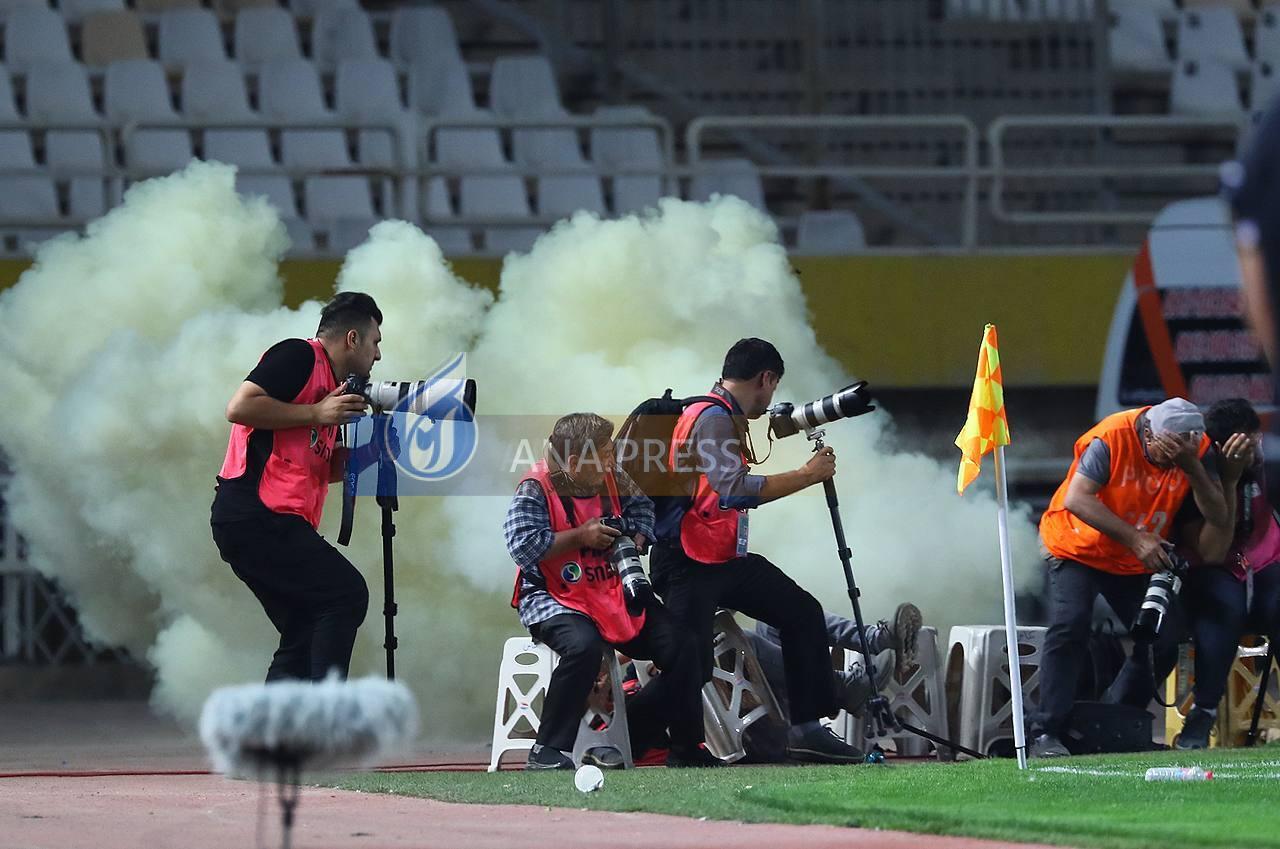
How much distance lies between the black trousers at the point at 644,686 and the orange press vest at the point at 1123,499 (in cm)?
183

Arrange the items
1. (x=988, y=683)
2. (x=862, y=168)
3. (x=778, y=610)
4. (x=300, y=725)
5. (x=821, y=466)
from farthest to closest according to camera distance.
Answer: (x=862, y=168) < (x=988, y=683) < (x=778, y=610) < (x=821, y=466) < (x=300, y=725)

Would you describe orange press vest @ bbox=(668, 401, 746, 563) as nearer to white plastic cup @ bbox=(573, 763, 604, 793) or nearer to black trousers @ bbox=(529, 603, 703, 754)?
black trousers @ bbox=(529, 603, 703, 754)

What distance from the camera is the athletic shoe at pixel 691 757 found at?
29.7ft

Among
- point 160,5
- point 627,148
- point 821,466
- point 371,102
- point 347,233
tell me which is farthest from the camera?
point 160,5

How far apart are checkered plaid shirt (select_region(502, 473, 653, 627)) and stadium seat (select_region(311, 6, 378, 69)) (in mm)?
8656

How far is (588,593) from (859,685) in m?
1.38

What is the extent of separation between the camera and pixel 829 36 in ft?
56.5

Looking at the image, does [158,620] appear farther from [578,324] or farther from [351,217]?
[351,217]

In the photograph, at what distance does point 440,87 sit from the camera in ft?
54.5

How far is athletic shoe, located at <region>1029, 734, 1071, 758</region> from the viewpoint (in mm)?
9070

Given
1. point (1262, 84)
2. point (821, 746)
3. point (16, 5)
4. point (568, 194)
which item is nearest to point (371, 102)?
point (568, 194)

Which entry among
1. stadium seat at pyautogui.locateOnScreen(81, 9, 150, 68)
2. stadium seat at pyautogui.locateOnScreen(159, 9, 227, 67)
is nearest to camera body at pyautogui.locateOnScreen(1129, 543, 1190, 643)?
stadium seat at pyautogui.locateOnScreen(159, 9, 227, 67)

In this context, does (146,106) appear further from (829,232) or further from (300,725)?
(300,725)

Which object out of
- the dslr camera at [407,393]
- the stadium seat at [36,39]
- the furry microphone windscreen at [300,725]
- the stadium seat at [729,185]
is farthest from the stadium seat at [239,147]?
the furry microphone windscreen at [300,725]
